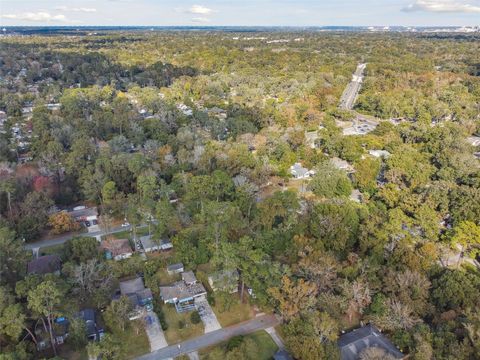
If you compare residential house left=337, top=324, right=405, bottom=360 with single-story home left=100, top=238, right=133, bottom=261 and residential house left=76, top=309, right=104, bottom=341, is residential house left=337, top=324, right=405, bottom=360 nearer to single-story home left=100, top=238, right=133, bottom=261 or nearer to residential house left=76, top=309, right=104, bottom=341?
residential house left=76, top=309, right=104, bottom=341

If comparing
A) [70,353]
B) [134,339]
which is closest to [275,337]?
[134,339]

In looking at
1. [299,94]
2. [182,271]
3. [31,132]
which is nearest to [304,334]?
[182,271]

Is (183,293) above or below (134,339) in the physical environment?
above

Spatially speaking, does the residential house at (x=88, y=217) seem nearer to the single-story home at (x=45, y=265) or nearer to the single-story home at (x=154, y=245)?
the single-story home at (x=154, y=245)

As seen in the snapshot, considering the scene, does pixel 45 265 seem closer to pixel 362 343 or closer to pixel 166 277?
Result: pixel 166 277

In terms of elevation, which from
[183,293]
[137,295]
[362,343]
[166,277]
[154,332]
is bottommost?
[154,332]

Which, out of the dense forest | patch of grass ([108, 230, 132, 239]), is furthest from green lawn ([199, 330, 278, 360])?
patch of grass ([108, 230, 132, 239])
